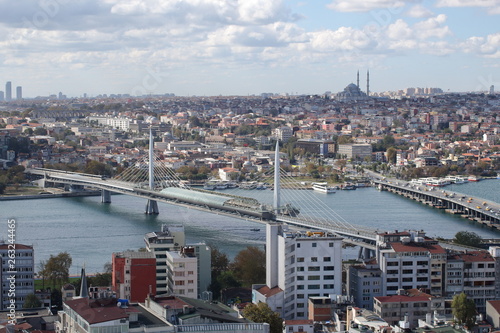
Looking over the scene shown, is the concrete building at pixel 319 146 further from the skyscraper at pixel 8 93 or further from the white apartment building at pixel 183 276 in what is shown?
the skyscraper at pixel 8 93

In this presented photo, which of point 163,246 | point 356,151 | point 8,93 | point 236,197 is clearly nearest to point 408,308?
point 163,246

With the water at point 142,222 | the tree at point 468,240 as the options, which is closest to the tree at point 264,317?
the water at point 142,222

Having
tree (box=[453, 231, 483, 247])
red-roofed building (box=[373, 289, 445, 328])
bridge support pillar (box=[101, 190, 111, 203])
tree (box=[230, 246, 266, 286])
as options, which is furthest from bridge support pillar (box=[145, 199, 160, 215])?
red-roofed building (box=[373, 289, 445, 328])

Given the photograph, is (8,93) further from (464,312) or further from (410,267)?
(464,312)

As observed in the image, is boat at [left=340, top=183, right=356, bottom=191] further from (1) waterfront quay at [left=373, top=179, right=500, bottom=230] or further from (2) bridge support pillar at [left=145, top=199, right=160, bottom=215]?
(2) bridge support pillar at [left=145, top=199, right=160, bottom=215]

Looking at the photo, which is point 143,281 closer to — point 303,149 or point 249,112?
point 303,149

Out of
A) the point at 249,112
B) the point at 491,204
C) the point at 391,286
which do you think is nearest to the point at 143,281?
the point at 391,286
